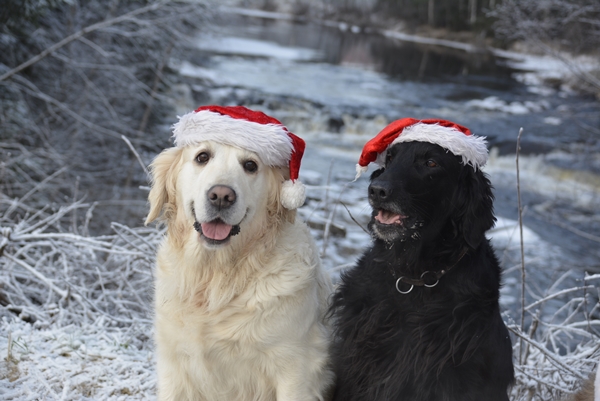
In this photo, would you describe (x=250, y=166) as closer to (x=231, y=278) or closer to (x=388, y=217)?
(x=231, y=278)

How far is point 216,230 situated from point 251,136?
1.51ft

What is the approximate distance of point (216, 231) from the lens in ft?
8.48

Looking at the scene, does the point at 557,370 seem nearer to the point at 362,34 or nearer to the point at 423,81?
the point at 423,81

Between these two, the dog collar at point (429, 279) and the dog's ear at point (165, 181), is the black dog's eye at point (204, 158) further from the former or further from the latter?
the dog collar at point (429, 279)

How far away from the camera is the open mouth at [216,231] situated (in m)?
2.58

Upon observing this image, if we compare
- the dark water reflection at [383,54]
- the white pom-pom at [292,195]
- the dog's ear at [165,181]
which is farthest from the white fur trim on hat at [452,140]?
the dark water reflection at [383,54]

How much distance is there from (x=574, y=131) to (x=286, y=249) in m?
13.7

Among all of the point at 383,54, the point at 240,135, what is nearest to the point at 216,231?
the point at 240,135

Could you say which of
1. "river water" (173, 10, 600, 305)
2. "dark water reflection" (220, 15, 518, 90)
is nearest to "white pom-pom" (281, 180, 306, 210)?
"river water" (173, 10, 600, 305)

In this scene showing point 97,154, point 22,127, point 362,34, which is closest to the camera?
point 22,127

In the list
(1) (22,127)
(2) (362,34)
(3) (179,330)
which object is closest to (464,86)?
(2) (362,34)

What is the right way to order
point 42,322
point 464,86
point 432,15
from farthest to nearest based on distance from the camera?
point 432,15
point 464,86
point 42,322

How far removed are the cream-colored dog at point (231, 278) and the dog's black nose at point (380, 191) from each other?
0.43 metres

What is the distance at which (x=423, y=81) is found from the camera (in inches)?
775
